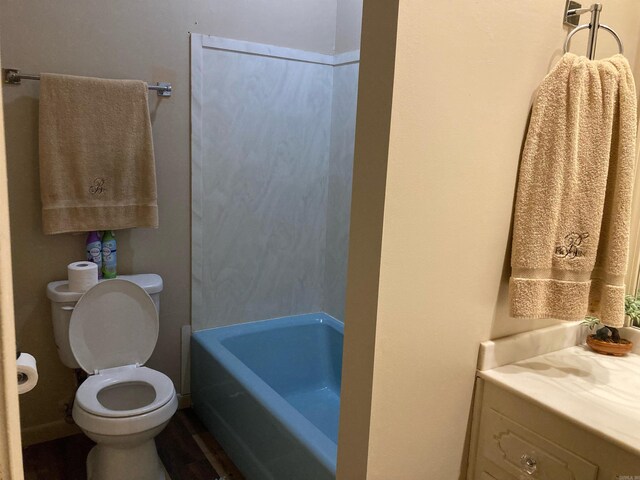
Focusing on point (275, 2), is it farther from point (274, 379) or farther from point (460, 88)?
point (274, 379)

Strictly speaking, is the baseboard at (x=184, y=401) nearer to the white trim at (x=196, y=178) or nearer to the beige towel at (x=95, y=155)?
the white trim at (x=196, y=178)

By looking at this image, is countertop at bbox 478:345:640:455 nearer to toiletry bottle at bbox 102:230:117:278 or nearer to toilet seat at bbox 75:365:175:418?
toilet seat at bbox 75:365:175:418

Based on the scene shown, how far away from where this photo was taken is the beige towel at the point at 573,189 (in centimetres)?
124

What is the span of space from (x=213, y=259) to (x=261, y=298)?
377mm

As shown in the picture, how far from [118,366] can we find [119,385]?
112mm

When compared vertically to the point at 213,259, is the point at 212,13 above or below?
above

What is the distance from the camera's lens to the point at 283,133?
275cm

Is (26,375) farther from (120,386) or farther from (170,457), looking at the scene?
(170,457)

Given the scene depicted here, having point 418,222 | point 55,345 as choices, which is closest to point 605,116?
point 418,222

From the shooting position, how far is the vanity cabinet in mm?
1106

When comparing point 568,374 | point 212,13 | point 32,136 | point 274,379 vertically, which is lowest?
point 274,379

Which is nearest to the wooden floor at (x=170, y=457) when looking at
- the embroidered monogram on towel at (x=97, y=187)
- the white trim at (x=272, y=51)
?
the embroidered monogram on towel at (x=97, y=187)

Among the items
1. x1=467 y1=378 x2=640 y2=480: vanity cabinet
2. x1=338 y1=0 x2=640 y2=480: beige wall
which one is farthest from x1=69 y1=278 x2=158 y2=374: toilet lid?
x1=467 y1=378 x2=640 y2=480: vanity cabinet

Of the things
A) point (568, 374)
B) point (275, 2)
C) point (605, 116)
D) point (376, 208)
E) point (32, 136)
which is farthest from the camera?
point (275, 2)
